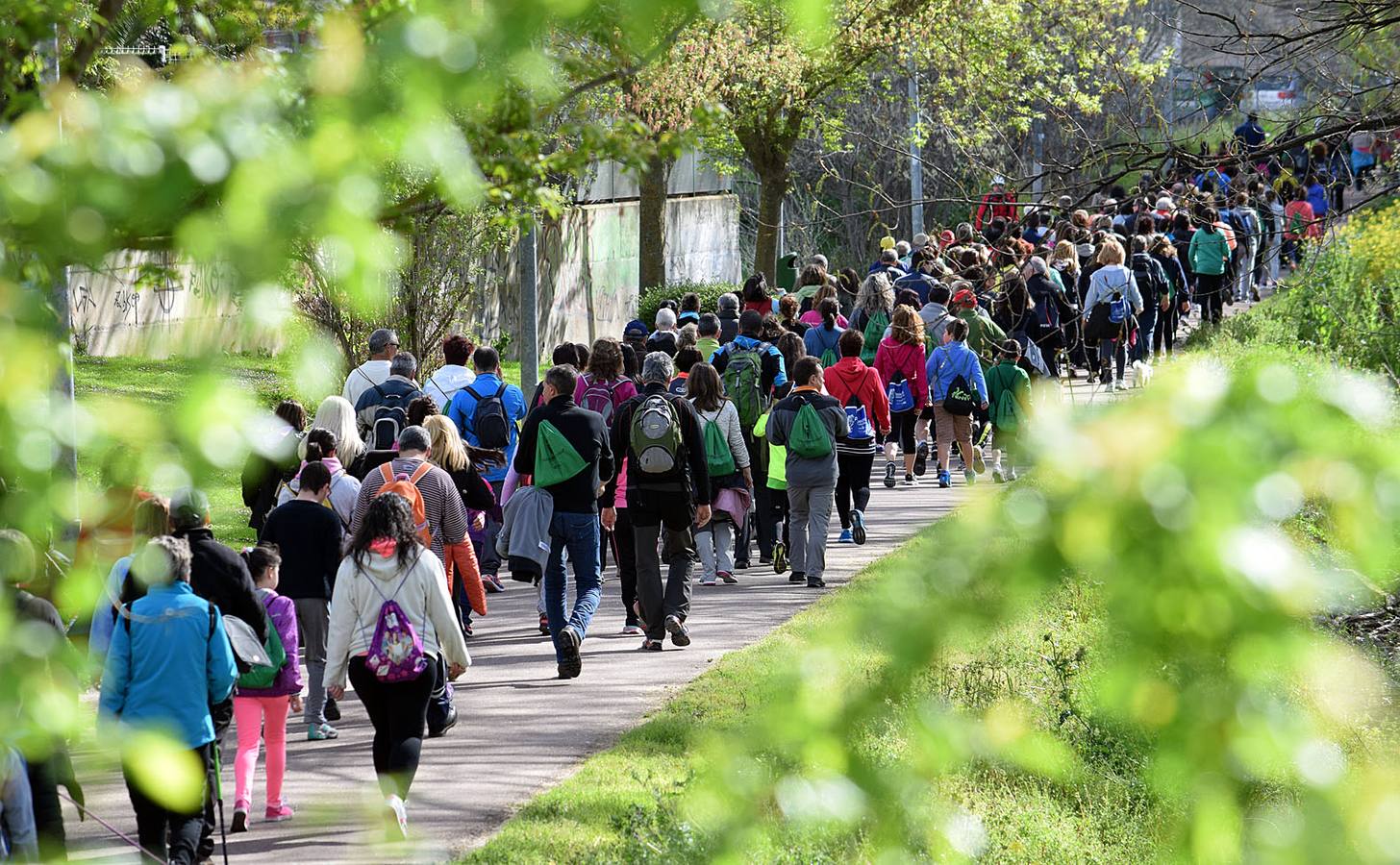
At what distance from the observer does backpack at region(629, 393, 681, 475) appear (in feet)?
33.6

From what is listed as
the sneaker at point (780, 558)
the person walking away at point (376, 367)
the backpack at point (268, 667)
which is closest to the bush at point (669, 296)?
the sneaker at point (780, 558)

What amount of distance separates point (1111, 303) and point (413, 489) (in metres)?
12.1

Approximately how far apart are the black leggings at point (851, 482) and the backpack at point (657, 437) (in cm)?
332

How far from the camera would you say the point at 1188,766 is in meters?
1.65

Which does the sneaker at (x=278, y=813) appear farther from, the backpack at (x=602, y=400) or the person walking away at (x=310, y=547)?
the backpack at (x=602, y=400)

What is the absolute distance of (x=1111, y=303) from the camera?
1912 cm

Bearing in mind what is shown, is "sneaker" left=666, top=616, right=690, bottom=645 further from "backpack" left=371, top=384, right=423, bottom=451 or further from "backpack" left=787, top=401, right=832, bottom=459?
"backpack" left=371, top=384, right=423, bottom=451

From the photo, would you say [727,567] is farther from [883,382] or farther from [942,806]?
[942,806]

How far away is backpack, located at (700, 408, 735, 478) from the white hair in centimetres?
265

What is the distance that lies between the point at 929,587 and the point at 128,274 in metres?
1.13

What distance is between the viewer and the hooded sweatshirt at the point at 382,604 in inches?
281

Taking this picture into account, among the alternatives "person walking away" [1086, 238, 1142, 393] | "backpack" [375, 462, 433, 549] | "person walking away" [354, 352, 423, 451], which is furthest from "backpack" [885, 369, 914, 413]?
"backpack" [375, 462, 433, 549]

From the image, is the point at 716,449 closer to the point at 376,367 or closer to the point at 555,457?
the point at 555,457

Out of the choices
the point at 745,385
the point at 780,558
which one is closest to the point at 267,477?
the point at 745,385
